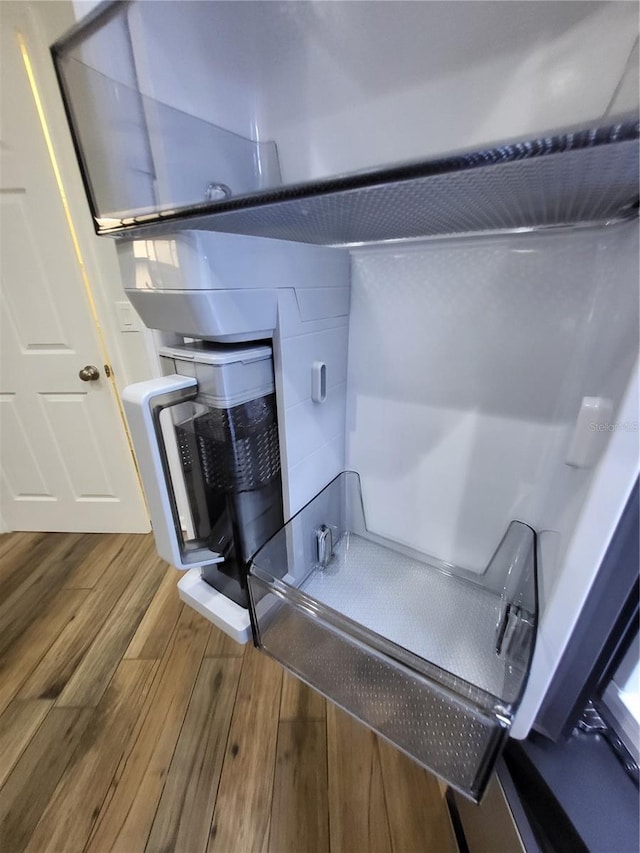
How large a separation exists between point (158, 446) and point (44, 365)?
1.11m

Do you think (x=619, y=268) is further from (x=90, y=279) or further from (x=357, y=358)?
(x=90, y=279)

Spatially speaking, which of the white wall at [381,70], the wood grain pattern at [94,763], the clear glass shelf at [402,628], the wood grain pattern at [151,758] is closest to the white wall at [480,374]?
the clear glass shelf at [402,628]

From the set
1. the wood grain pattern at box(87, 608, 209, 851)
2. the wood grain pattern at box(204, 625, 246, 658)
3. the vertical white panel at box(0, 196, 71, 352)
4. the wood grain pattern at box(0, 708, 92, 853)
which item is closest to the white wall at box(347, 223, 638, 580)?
the wood grain pattern at box(204, 625, 246, 658)

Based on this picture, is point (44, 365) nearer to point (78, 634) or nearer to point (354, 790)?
point (78, 634)

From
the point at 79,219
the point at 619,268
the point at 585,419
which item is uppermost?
the point at 79,219

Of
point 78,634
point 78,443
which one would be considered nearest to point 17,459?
point 78,443

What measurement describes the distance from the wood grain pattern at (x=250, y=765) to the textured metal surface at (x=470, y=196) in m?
1.13

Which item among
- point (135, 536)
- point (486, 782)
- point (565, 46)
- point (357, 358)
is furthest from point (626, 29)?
point (135, 536)

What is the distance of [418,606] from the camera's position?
80 centimetres

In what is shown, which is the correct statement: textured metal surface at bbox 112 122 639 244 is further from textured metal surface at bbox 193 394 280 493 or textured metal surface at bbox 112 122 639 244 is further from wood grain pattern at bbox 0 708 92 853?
wood grain pattern at bbox 0 708 92 853

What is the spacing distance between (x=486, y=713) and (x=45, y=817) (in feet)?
3.16

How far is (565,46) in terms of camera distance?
1.64 ft

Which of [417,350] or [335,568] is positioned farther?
[335,568]

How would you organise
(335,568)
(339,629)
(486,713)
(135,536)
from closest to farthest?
(486,713) → (339,629) → (335,568) → (135,536)
